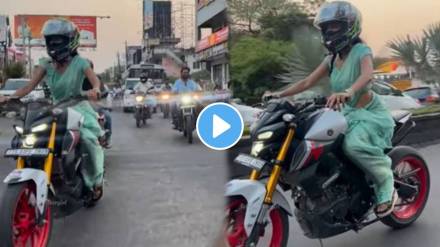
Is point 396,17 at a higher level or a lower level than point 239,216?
higher

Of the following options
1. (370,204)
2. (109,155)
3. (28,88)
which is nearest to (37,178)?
(109,155)

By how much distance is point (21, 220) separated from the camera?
151 cm

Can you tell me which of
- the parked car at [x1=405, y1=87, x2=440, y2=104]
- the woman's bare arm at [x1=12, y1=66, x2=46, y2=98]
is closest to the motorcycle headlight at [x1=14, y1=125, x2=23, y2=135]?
the woman's bare arm at [x1=12, y1=66, x2=46, y2=98]

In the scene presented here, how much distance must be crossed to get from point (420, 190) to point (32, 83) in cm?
232

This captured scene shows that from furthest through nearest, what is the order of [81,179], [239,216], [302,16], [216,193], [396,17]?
[239,216]
[396,17]
[81,179]
[302,16]
[216,193]

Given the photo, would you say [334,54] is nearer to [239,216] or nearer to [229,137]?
[239,216]

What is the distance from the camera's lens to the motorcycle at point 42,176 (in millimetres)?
1304

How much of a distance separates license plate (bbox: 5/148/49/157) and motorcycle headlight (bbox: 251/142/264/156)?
719mm

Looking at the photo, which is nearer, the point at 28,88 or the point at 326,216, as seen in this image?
the point at 28,88

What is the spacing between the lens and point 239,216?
79.1 inches

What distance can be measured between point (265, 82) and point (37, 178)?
0.64 meters

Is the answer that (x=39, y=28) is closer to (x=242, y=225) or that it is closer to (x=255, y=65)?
(x=255, y=65)

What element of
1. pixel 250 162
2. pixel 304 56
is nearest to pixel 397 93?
Result: pixel 250 162

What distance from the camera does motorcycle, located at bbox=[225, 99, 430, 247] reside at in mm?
2010
